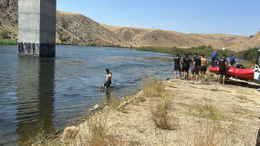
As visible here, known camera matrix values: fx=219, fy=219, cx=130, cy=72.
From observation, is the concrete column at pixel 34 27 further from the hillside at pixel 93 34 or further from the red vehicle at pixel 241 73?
the hillside at pixel 93 34

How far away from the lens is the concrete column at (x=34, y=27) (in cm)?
3513

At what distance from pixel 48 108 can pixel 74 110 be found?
1.09 metres

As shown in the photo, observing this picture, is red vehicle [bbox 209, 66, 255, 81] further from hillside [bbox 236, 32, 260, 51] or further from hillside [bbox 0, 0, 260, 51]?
hillside [bbox 0, 0, 260, 51]

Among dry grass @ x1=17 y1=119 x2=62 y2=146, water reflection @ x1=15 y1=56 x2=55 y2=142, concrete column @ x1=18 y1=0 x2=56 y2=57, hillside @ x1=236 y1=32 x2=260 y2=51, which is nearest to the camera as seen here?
dry grass @ x1=17 y1=119 x2=62 y2=146

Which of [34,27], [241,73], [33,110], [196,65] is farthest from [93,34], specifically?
[33,110]

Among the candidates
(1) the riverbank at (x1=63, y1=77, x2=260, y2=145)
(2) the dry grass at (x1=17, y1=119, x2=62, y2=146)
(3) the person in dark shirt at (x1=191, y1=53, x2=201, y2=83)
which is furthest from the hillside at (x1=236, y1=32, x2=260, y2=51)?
(2) the dry grass at (x1=17, y1=119, x2=62, y2=146)

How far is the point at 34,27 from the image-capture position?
35.5 meters

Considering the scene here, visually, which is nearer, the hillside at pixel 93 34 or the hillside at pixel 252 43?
the hillside at pixel 252 43

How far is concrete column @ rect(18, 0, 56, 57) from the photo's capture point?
115ft

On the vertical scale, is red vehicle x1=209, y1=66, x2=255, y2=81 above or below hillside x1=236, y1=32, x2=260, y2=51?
below

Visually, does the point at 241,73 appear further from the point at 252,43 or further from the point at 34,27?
the point at 252,43

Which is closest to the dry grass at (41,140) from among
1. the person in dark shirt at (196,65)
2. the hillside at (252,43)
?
the person in dark shirt at (196,65)

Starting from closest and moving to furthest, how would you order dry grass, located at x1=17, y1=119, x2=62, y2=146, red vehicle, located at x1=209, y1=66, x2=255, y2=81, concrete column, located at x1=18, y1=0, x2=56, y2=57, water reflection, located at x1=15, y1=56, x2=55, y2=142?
dry grass, located at x1=17, y1=119, x2=62, y2=146 → water reflection, located at x1=15, y1=56, x2=55, y2=142 → red vehicle, located at x1=209, y1=66, x2=255, y2=81 → concrete column, located at x1=18, y1=0, x2=56, y2=57

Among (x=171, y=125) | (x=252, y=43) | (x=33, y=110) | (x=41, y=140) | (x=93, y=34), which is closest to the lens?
(x=41, y=140)
